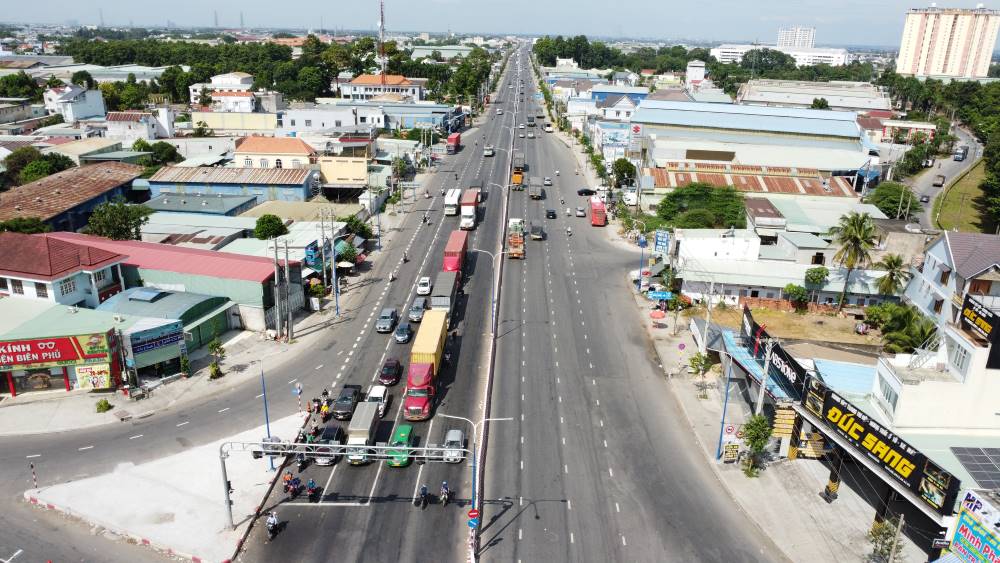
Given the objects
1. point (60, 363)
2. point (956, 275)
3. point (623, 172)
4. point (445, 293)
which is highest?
point (956, 275)

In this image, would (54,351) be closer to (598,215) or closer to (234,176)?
(234,176)

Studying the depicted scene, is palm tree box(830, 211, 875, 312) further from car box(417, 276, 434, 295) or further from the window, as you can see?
the window

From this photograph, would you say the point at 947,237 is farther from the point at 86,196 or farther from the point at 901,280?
the point at 86,196

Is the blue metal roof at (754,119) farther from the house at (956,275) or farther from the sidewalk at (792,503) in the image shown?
the sidewalk at (792,503)

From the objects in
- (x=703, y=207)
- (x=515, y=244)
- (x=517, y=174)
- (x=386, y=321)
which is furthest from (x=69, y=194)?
(x=703, y=207)

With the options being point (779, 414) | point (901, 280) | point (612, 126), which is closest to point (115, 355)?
point (779, 414)

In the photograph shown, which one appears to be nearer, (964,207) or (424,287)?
(424,287)

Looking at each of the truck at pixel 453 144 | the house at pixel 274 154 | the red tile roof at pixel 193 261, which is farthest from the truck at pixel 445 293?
the truck at pixel 453 144

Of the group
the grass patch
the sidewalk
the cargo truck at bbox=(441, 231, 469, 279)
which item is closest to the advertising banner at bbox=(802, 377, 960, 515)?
the sidewalk
